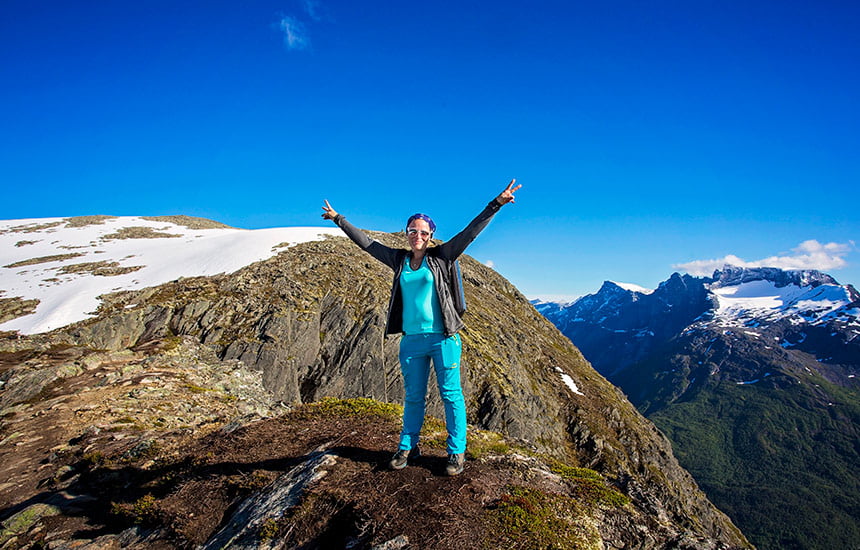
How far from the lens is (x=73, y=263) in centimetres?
3891

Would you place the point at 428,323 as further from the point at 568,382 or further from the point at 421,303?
the point at 568,382

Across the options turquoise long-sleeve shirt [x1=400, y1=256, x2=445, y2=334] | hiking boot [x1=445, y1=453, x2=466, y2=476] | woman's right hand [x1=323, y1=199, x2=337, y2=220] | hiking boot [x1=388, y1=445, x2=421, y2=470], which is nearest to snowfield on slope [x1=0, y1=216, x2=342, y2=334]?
woman's right hand [x1=323, y1=199, x2=337, y2=220]

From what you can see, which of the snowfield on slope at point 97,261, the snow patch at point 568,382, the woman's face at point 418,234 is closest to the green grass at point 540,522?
the woman's face at point 418,234

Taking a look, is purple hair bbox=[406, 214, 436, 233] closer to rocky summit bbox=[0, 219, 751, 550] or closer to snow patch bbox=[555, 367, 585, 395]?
rocky summit bbox=[0, 219, 751, 550]

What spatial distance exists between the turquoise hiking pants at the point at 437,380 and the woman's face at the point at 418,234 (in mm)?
1515

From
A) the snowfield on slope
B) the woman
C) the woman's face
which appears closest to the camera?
the woman

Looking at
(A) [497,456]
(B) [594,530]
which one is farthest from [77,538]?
(B) [594,530]

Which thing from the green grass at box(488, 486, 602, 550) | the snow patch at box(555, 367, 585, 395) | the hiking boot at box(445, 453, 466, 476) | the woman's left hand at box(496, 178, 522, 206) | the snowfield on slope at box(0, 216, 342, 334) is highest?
the snowfield on slope at box(0, 216, 342, 334)

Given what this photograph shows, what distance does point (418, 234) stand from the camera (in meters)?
6.75

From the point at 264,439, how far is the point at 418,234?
19.7 ft

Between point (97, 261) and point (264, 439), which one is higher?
point (97, 261)

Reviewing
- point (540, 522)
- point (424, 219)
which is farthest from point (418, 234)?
point (540, 522)

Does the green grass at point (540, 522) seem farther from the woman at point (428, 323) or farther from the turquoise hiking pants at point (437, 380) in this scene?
the turquoise hiking pants at point (437, 380)

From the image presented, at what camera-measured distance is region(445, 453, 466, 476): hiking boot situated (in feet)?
21.0
